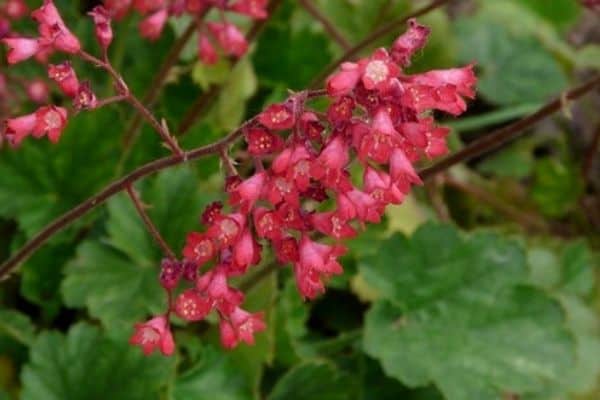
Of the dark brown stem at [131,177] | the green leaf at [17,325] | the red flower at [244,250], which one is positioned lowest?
the green leaf at [17,325]

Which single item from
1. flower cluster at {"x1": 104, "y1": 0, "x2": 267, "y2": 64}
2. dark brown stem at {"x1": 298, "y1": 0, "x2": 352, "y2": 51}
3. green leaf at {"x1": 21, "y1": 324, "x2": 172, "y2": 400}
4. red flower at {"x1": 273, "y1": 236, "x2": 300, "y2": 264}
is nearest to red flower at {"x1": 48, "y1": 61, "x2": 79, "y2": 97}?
red flower at {"x1": 273, "y1": 236, "x2": 300, "y2": 264}

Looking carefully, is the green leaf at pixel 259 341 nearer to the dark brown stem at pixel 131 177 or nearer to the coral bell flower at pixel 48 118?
the dark brown stem at pixel 131 177

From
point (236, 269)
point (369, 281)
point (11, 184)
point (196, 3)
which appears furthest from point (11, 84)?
point (236, 269)

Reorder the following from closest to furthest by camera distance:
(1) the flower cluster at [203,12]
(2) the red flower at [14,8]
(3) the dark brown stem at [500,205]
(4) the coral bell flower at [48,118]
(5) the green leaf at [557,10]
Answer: (4) the coral bell flower at [48,118] → (1) the flower cluster at [203,12] → (2) the red flower at [14,8] → (3) the dark brown stem at [500,205] → (5) the green leaf at [557,10]

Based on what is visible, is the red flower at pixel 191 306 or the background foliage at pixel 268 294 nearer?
the red flower at pixel 191 306

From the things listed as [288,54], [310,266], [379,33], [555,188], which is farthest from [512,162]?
[310,266]

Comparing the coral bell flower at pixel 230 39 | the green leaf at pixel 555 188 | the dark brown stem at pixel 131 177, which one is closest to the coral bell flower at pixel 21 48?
the dark brown stem at pixel 131 177

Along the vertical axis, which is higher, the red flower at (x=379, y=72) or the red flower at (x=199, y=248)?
the red flower at (x=379, y=72)
